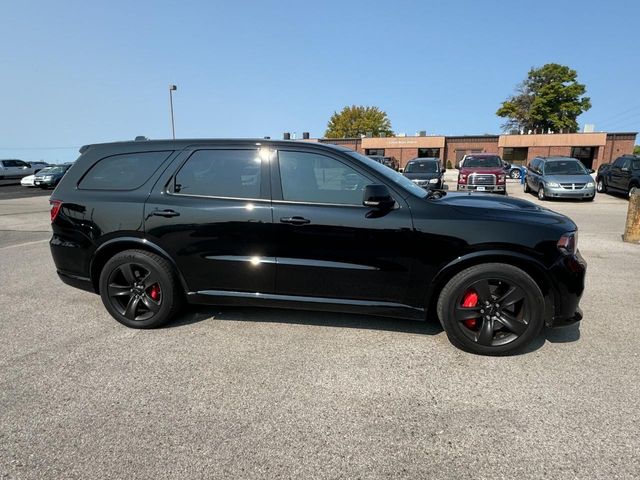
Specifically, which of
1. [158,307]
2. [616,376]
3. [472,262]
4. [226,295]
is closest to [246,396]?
[226,295]

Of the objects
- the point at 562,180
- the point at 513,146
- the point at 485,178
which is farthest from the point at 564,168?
the point at 513,146

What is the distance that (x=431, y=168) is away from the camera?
1555 centimetres

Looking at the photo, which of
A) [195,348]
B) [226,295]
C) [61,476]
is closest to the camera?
[61,476]

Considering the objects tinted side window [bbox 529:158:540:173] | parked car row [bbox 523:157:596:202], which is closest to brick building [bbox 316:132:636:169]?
tinted side window [bbox 529:158:540:173]

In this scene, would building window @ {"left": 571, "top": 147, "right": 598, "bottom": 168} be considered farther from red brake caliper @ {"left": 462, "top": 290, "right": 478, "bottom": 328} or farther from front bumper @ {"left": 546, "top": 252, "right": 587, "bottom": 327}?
red brake caliper @ {"left": 462, "top": 290, "right": 478, "bottom": 328}

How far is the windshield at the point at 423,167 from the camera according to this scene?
15.5 metres

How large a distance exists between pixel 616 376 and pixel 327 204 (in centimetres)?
255

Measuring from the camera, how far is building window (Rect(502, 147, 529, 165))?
149 ft

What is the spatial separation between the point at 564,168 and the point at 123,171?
16487 millimetres

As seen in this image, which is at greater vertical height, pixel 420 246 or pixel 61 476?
pixel 420 246

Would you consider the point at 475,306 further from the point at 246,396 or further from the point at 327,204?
the point at 246,396

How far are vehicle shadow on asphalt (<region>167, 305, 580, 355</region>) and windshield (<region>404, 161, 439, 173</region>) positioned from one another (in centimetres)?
1237

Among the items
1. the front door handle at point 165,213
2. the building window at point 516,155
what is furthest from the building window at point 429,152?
the front door handle at point 165,213

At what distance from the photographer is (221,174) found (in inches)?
141
